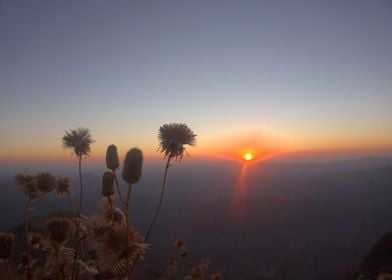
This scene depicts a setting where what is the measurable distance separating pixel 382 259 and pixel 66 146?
84.9 metres

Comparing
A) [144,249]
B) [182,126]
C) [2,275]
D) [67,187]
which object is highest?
[182,126]

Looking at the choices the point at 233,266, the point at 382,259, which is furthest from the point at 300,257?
the point at 382,259

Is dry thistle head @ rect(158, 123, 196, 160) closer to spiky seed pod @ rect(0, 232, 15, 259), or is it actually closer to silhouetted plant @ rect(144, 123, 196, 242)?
silhouetted plant @ rect(144, 123, 196, 242)

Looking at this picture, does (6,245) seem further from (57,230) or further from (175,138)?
(175,138)

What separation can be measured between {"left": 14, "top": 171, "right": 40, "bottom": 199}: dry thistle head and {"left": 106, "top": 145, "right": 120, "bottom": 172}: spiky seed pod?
3006mm

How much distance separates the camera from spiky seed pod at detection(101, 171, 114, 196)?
18.0 ft

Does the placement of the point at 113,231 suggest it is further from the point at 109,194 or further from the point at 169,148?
the point at 169,148

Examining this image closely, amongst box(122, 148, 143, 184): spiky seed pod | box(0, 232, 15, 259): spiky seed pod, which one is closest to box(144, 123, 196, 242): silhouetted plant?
box(122, 148, 143, 184): spiky seed pod

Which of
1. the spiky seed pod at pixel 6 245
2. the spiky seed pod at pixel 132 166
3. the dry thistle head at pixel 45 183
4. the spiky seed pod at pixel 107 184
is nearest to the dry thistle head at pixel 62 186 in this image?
the dry thistle head at pixel 45 183

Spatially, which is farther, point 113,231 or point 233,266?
point 233,266

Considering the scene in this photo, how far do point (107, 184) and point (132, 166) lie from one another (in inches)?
43.1

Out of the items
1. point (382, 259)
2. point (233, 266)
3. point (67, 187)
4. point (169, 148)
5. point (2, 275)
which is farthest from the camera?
point (233, 266)

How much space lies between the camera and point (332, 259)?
18188 cm

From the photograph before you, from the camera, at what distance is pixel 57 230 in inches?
181
